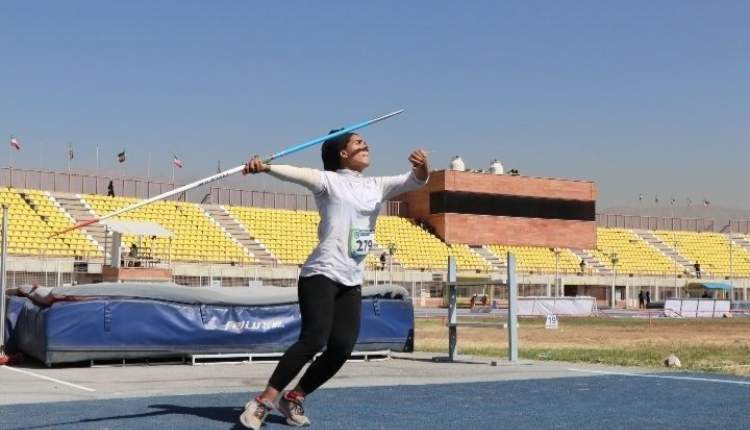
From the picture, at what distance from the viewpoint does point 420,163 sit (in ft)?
20.0

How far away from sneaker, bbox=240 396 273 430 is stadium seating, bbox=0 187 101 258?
36100 mm

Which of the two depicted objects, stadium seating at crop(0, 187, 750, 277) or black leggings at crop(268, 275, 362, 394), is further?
stadium seating at crop(0, 187, 750, 277)

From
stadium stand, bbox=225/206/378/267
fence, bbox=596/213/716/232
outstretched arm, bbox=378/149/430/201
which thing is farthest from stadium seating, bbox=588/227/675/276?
outstretched arm, bbox=378/149/430/201

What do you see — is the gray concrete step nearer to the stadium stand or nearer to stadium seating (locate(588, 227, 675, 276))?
the stadium stand

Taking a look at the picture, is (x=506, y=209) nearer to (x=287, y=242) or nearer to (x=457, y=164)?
(x=457, y=164)

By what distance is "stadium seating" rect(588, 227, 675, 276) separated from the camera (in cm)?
6912

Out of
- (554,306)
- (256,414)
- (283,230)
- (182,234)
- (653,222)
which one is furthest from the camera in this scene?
(653,222)

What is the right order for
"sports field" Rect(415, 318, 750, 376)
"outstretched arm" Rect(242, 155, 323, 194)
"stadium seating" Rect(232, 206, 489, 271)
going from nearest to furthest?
1. "outstretched arm" Rect(242, 155, 323, 194)
2. "sports field" Rect(415, 318, 750, 376)
3. "stadium seating" Rect(232, 206, 489, 271)

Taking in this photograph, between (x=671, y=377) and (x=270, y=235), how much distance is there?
4606 centimetres

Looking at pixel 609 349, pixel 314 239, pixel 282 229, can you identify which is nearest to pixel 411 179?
pixel 609 349

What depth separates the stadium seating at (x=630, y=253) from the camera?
227 feet

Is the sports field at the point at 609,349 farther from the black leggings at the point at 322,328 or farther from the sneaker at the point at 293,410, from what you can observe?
the sneaker at the point at 293,410

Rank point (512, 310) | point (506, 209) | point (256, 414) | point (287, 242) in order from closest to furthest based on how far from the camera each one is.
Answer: point (256, 414) < point (512, 310) < point (287, 242) < point (506, 209)

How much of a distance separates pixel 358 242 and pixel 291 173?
22.8 inches
